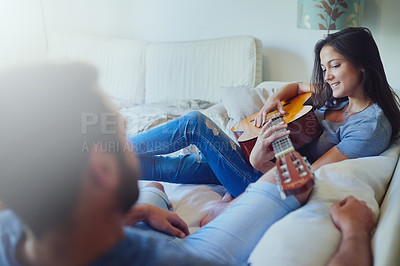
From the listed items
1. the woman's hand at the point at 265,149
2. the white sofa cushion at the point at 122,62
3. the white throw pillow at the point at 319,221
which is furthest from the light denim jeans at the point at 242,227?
the white sofa cushion at the point at 122,62

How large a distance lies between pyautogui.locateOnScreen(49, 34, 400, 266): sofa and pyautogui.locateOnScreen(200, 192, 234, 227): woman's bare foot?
0.03 metres

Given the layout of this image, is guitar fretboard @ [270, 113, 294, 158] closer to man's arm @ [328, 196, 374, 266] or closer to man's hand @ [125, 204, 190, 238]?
man's arm @ [328, 196, 374, 266]

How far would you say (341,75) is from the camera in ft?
4.03

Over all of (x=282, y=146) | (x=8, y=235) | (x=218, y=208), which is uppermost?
(x=8, y=235)

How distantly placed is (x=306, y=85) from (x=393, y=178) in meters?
0.69

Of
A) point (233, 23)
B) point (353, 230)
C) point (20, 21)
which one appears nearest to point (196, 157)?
point (353, 230)

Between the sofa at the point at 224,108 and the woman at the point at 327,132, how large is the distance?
68mm

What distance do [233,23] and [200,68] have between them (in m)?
0.37

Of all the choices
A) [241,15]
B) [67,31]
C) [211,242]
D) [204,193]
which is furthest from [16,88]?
[67,31]

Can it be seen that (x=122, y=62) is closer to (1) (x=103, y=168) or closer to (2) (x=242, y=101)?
(2) (x=242, y=101)

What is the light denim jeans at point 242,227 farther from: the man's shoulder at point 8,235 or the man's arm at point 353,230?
the man's shoulder at point 8,235

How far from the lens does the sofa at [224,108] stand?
25.8 inches

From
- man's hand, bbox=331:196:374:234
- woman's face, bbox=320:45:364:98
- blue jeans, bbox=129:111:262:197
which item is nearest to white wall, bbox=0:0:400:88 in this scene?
woman's face, bbox=320:45:364:98

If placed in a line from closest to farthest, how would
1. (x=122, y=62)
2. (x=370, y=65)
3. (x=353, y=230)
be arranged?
(x=353, y=230) < (x=370, y=65) < (x=122, y=62)
